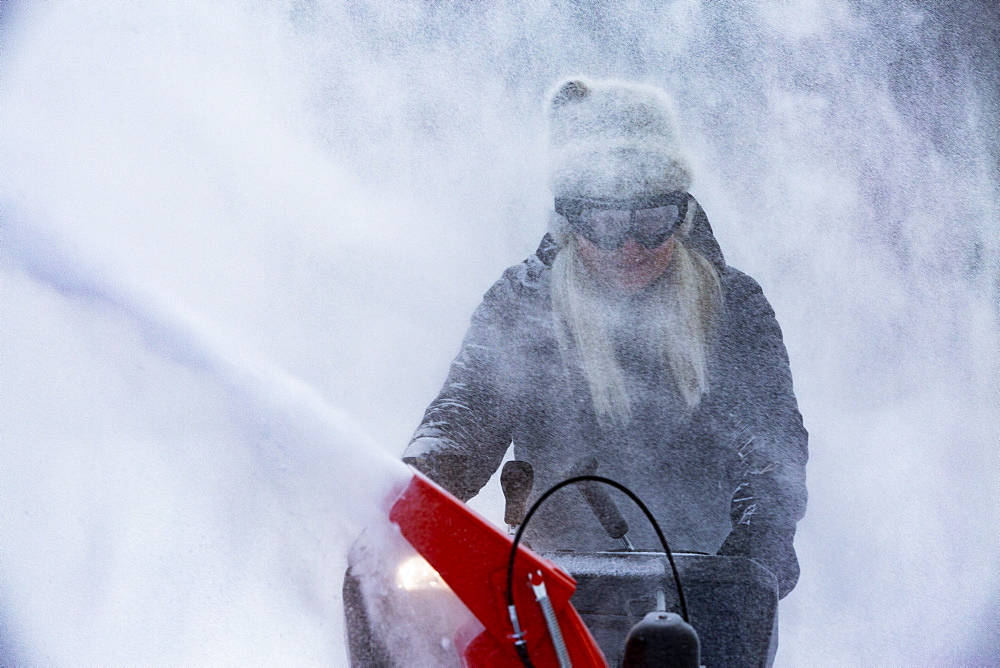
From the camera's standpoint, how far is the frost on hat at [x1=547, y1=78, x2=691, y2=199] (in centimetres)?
163

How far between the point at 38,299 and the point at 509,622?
45.0 inches

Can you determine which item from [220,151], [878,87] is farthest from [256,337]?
[878,87]

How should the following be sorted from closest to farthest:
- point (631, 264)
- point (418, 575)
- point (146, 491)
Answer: point (418, 575) < point (146, 491) < point (631, 264)

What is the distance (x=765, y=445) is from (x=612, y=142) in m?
0.69

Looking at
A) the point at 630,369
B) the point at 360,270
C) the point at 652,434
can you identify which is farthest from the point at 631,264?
the point at 360,270

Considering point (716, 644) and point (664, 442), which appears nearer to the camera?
point (716, 644)

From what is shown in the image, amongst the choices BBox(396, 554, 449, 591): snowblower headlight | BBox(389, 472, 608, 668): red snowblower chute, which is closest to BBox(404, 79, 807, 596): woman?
BBox(396, 554, 449, 591): snowblower headlight

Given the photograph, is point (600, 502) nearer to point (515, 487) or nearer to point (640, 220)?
point (515, 487)

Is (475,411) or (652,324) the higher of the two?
(652,324)

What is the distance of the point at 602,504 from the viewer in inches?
61.0

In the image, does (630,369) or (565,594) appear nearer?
(565,594)

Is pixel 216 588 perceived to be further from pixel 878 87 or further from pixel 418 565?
pixel 878 87

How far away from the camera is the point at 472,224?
167 cm

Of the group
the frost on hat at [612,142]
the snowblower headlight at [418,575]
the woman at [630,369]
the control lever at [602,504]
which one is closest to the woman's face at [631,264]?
the woman at [630,369]
